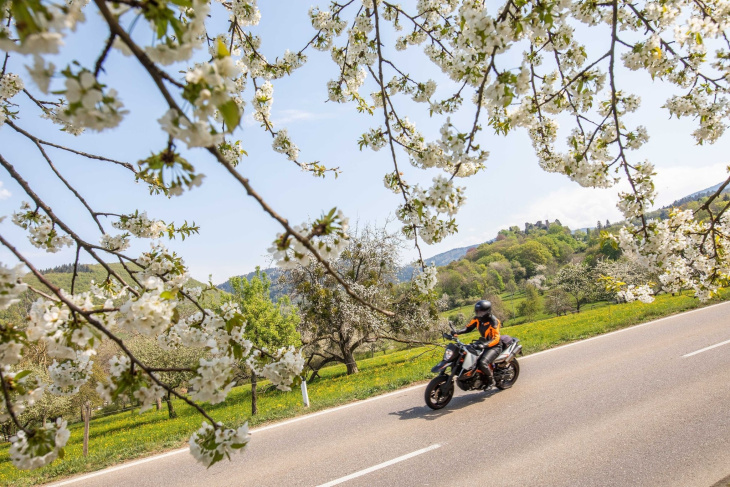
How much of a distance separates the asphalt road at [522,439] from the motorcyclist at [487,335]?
0.62 metres

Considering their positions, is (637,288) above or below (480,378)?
above

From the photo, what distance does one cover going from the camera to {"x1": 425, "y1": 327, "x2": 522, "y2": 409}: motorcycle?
6.61 m

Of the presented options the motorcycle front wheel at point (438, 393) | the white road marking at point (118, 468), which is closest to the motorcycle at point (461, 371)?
the motorcycle front wheel at point (438, 393)

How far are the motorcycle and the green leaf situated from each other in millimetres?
5926

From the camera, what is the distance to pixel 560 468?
4227mm

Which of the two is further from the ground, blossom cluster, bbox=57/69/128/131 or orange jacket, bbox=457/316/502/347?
blossom cluster, bbox=57/69/128/131

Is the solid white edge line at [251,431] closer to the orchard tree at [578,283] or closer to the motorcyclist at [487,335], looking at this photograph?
the motorcyclist at [487,335]

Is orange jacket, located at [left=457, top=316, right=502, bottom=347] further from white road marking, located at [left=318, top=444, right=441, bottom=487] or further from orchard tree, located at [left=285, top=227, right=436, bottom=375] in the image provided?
orchard tree, located at [left=285, top=227, right=436, bottom=375]

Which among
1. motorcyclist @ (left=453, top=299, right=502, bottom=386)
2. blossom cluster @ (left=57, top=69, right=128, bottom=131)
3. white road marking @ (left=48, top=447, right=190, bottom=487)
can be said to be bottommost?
white road marking @ (left=48, top=447, right=190, bottom=487)

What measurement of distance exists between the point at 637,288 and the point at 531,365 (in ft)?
16.1

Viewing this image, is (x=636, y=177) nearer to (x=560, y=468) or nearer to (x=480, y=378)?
(x=560, y=468)

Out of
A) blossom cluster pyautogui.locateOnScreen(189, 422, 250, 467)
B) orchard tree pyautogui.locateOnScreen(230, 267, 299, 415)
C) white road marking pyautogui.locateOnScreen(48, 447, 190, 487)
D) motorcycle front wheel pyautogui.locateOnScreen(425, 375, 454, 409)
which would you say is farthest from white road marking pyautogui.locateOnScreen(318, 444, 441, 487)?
orchard tree pyautogui.locateOnScreen(230, 267, 299, 415)

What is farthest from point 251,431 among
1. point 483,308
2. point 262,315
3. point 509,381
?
point 262,315

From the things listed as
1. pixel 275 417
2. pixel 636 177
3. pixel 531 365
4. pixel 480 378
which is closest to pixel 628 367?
pixel 531 365
